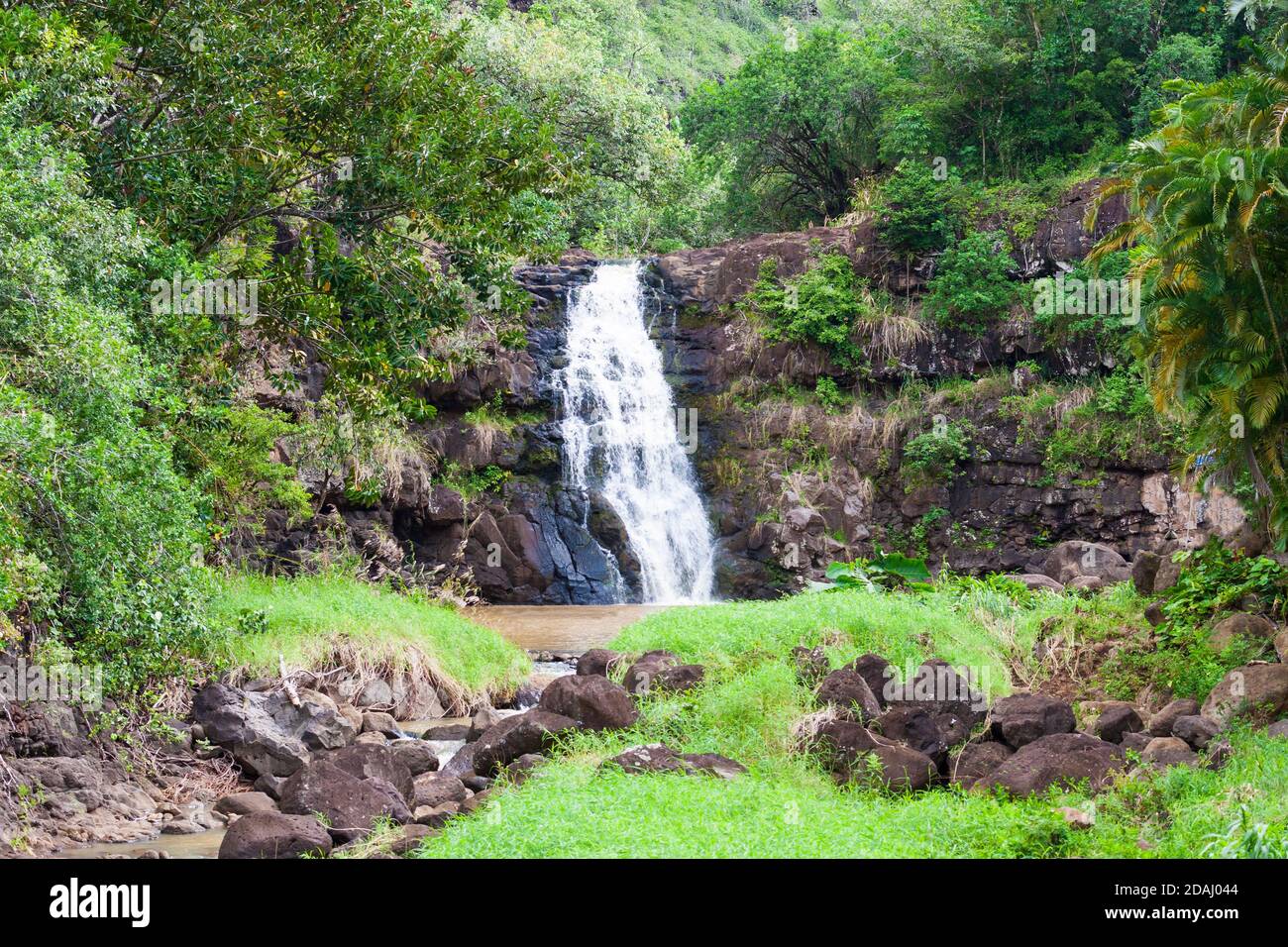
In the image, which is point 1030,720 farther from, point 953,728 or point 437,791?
point 437,791

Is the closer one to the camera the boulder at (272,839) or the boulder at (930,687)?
the boulder at (272,839)

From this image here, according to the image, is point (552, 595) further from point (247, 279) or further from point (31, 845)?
point (31, 845)

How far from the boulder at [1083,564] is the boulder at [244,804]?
12.6m

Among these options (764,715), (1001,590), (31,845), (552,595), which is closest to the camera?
(31,845)

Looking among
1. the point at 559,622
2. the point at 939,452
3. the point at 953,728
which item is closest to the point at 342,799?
the point at 953,728

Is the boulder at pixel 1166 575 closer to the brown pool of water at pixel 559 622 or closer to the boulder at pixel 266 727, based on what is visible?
the brown pool of water at pixel 559 622

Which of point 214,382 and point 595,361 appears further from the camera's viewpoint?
point 595,361

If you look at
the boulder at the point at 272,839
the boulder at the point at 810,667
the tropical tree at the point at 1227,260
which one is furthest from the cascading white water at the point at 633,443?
the boulder at the point at 272,839

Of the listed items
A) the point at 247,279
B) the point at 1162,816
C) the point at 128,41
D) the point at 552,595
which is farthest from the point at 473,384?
the point at 1162,816

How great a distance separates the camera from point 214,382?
13078 millimetres

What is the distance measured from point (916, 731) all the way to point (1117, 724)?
176cm

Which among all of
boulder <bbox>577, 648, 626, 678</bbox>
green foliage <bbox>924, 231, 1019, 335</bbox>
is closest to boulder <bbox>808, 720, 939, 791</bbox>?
boulder <bbox>577, 648, 626, 678</bbox>

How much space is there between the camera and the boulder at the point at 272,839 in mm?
7309

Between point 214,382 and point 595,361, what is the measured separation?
40.7 feet
